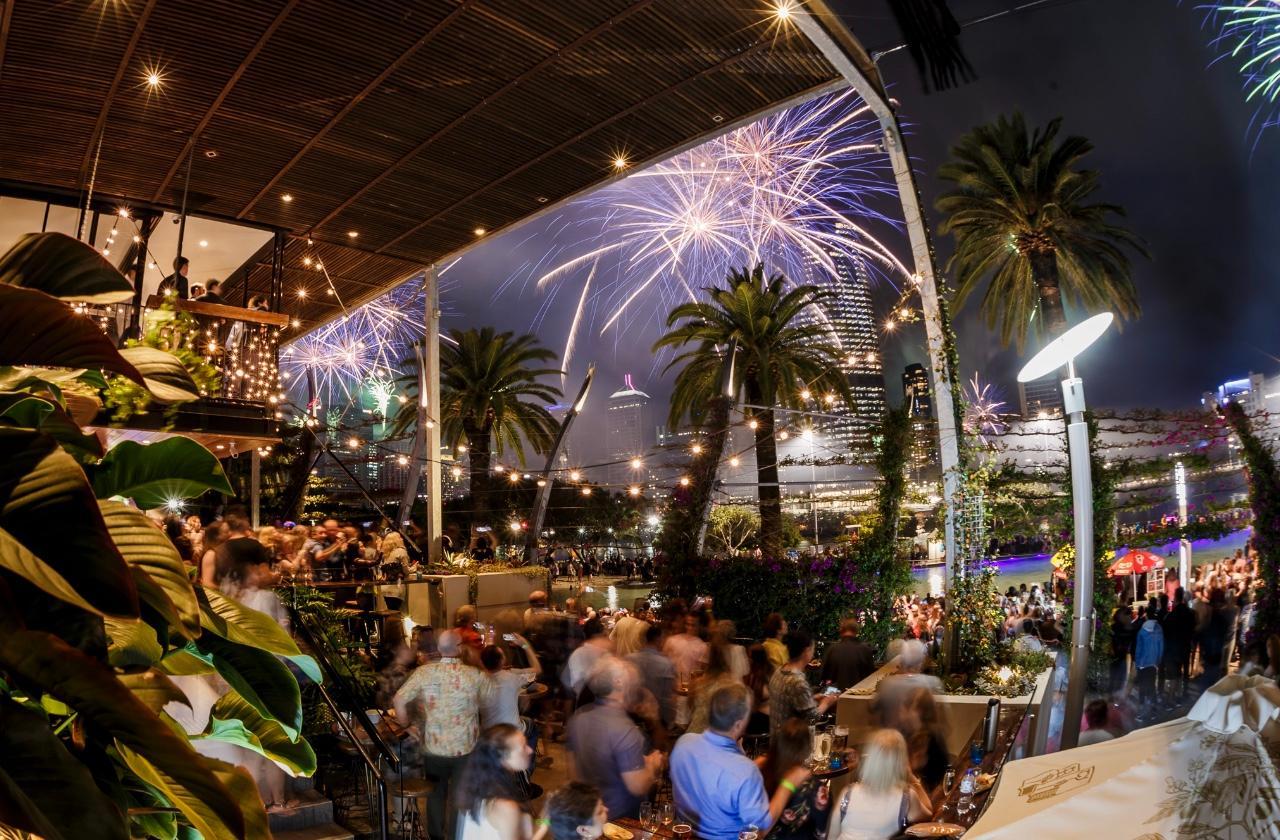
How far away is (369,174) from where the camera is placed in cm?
1304

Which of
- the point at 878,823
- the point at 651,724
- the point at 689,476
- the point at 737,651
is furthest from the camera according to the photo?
the point at 689,476

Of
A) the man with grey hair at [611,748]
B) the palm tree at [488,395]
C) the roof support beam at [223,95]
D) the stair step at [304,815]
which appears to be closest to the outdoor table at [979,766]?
the man with grey hair at [611,748]

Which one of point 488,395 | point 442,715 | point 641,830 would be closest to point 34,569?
point 641,830

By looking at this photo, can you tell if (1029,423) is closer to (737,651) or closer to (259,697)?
(737,651)

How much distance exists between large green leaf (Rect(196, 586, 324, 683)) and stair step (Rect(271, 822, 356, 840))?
5887mm

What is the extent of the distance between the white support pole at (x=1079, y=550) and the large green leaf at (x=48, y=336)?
568cm

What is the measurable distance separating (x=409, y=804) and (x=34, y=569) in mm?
7255

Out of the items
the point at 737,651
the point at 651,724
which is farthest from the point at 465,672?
the point at 737,651

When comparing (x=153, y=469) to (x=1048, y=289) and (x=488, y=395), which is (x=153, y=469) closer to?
(x=1048, y=289)

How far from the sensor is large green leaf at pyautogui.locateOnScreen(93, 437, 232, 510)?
1189 millimetres

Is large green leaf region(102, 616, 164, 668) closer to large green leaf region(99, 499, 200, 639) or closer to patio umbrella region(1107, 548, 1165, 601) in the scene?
large green leaf region(99, 499, 200, 639)

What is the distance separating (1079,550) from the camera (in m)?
5.72

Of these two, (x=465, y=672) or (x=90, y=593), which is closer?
(x=90, y=593)

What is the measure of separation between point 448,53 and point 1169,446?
1480 centimetres
